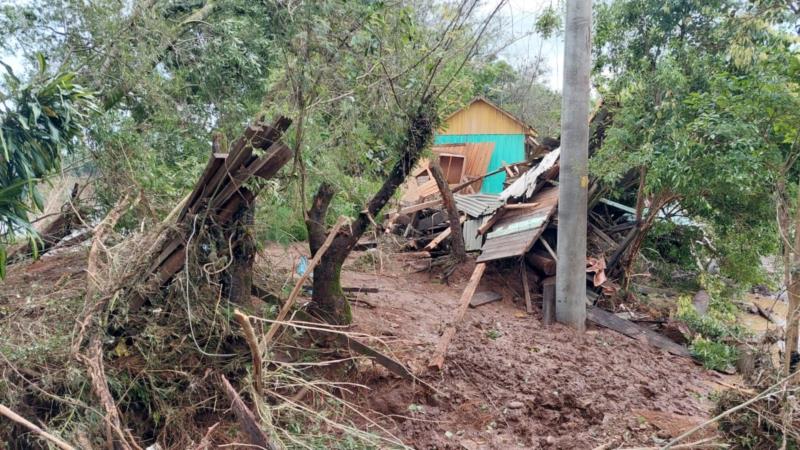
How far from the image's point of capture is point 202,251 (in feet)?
17.0

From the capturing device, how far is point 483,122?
22.5 metres

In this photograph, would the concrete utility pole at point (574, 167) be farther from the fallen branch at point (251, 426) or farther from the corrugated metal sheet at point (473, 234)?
the fallen branch at point (251, 426)

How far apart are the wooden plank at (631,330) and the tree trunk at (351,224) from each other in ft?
15.1

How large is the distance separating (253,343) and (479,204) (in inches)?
392

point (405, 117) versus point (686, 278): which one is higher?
point (405, 117)

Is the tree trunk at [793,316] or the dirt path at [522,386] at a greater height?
the tree trunk at [793,316]

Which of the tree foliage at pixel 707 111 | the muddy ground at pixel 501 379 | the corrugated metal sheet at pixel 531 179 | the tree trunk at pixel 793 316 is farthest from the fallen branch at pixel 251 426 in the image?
the corrugated metal sheet at pixel 531 179

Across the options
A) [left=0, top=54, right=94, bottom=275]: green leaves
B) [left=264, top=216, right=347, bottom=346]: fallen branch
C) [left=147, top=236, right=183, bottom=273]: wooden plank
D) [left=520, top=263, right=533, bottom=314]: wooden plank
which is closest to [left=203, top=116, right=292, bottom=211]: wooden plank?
[left=147, top=236, right=183, bottom=273]: wooden plank

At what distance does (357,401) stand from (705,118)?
5180mm

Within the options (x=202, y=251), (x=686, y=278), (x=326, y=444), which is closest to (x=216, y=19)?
(x=202, y=251)

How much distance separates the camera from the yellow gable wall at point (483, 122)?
73.2ft

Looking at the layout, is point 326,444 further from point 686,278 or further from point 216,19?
point 686,278

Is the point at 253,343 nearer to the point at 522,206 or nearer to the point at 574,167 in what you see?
the point at 574,167

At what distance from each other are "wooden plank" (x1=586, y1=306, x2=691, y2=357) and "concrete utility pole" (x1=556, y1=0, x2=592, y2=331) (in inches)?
19.8
